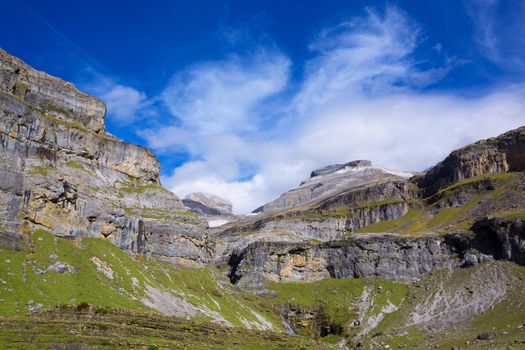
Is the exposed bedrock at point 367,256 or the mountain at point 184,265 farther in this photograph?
the exposed bedrock at point 367,256

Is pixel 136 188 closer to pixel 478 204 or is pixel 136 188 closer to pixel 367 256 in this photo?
pixel 367 256

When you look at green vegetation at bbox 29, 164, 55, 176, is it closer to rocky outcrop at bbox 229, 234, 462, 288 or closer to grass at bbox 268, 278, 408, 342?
rocky outcrop at bbox 229, 234, 462, 288

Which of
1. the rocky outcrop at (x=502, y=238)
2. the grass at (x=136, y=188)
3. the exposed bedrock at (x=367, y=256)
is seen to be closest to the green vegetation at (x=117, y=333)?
the grass at (x=136, y=188)

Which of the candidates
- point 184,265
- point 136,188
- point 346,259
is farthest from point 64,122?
point 346,259

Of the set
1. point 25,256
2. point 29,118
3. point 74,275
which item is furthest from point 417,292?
point 29,118

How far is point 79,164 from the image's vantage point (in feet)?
435

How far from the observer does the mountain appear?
270 feet

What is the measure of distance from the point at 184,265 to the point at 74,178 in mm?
39340

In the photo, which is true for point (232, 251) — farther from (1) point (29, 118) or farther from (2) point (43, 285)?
(2) point (43, 285)

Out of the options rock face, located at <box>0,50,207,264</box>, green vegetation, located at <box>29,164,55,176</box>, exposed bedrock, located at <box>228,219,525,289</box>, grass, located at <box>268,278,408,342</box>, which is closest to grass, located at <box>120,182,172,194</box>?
rock face, located at <box>0,50,207,264</box>

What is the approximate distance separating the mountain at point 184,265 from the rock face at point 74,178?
1.19 ft

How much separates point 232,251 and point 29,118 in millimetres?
100626

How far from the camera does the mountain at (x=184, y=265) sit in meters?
82.3

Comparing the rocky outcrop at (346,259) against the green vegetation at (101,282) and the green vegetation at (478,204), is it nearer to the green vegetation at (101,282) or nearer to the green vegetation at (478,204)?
the green vegetation at (478,204)
